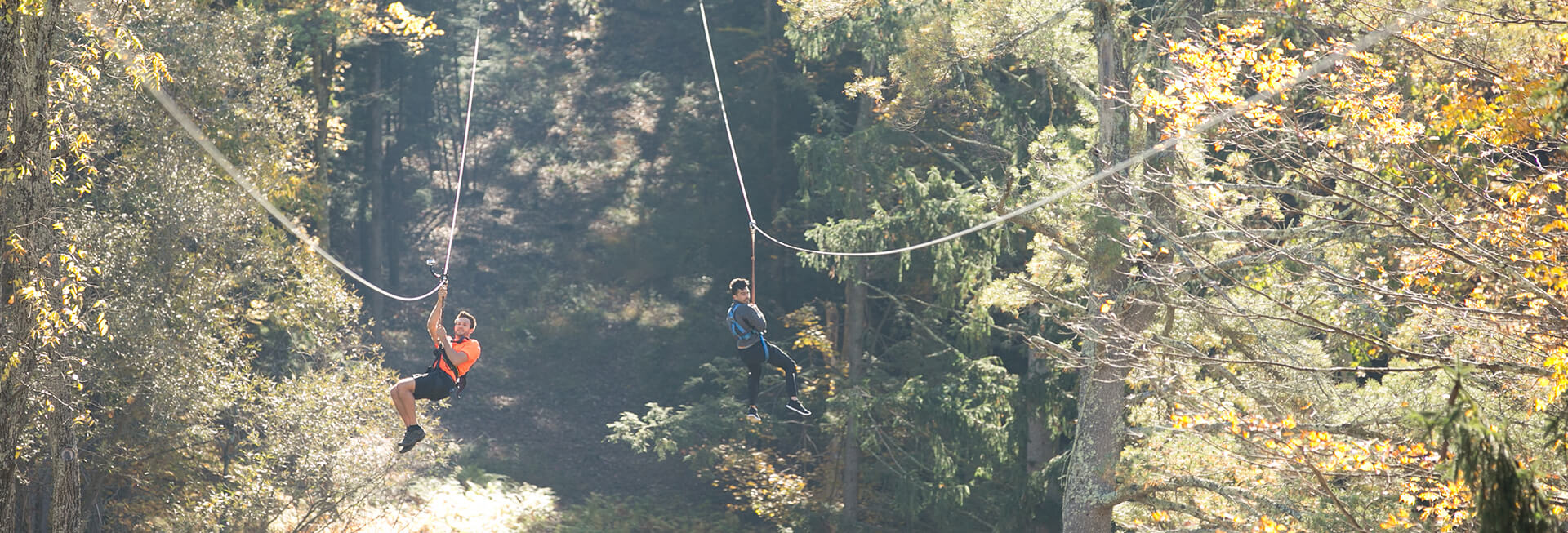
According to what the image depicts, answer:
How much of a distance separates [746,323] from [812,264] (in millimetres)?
7034

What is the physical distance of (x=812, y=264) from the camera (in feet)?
55.8

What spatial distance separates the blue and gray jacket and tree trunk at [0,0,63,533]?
4.98m

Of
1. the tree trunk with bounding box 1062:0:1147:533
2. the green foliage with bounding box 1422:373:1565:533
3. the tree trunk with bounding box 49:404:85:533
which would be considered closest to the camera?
the green foliage with bounding box 1422:373:1565:533

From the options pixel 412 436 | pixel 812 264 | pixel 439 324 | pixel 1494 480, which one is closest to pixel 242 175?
pixel 412 436

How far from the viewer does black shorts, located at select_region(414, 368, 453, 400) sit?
30.0 feet

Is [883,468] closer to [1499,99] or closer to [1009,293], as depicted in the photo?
[1009,293]

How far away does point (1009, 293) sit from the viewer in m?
12.6

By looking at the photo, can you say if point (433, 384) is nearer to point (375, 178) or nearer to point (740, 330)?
point (740, 330)

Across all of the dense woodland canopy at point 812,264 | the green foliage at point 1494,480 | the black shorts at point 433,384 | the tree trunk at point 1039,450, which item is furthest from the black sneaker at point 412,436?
the tree trunk at point 1039,450

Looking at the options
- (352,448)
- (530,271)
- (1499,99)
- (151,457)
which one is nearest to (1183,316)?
(1499,99)

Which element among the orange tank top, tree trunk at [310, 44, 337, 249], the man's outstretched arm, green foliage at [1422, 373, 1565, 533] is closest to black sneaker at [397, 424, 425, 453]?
the orange tank top

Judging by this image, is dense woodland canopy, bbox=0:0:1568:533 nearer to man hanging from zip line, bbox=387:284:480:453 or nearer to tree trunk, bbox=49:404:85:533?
tree trunk, bbox=49:404:85:533

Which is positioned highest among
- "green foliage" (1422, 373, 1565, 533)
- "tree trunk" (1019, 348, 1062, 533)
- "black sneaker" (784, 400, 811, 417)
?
"black sneaker" (784, 400, 811, 417)

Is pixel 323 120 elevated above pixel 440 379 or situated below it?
above
